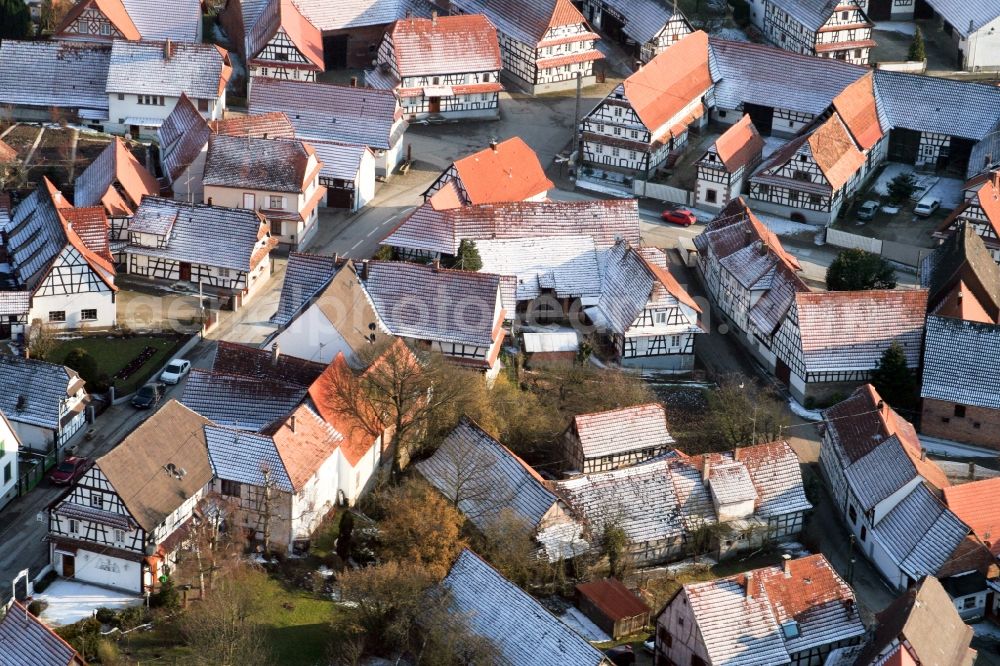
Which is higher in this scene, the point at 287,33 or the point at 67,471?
the point at 287,33

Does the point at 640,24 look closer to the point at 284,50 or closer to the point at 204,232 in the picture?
the point at 284,50

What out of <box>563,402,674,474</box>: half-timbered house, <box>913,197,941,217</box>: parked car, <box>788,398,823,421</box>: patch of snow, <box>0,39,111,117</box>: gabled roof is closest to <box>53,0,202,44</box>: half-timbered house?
<box>0,39,111,117</box>: gabled roof

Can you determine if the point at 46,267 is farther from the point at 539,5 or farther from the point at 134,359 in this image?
the point at 539,5

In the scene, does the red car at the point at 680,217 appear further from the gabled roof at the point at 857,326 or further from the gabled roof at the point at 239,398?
the gabled roof at the point at 239,398

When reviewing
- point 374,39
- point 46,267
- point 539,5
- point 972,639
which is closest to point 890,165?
point 539,5

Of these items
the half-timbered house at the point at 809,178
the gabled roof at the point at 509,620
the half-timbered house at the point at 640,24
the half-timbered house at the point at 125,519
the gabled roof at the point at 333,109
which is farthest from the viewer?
the half-timbered house at the point at 640,24

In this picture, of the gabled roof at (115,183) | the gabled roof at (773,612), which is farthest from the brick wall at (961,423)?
the gabled roof at (115,183)

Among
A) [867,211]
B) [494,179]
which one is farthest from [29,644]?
[867,211]
